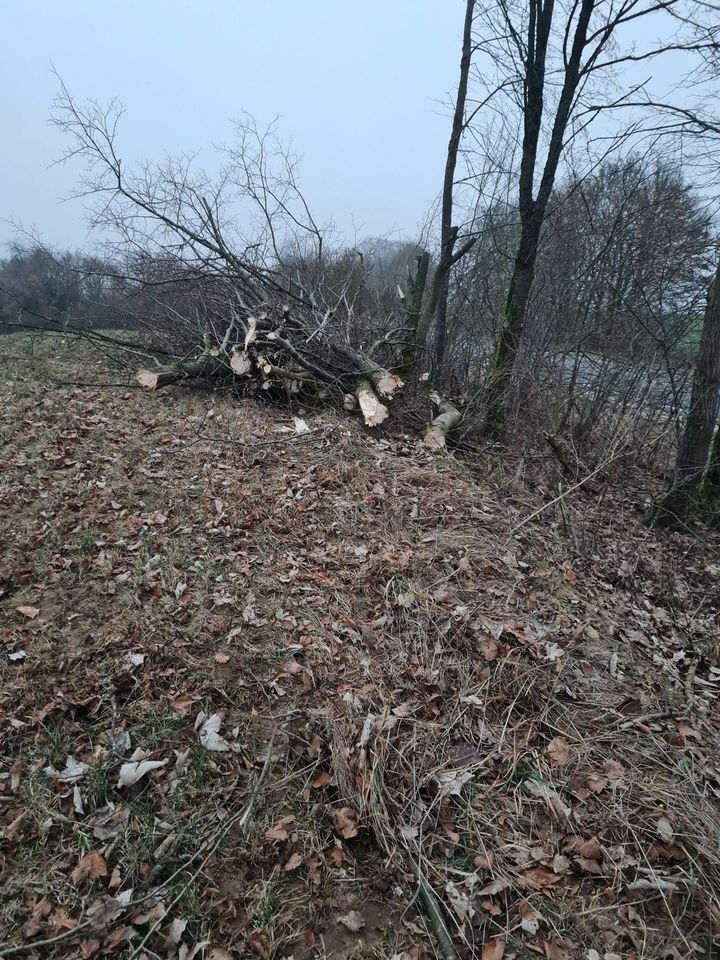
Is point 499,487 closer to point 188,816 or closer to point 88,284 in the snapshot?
point 188,816

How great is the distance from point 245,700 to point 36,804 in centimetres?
100

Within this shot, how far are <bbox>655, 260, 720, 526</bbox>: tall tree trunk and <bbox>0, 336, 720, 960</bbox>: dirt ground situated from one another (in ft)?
3.34

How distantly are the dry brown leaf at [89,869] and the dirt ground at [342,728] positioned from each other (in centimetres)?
2

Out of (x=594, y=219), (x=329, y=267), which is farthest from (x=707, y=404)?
(x=329, y=267)

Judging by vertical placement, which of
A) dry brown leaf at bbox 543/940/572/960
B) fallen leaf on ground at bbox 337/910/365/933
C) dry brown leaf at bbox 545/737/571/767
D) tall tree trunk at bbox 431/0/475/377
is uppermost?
tall tree trunk at bbox 431/0/475/377

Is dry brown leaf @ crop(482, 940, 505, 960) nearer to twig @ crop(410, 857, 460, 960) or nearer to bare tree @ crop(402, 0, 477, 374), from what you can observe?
twig @ crop(410, 857, 460, 960)

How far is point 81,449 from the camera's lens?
539cm

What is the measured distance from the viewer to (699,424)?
18.1 ft

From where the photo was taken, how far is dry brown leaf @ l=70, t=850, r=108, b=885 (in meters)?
2.11

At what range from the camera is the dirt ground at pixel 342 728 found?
2053 millimetres

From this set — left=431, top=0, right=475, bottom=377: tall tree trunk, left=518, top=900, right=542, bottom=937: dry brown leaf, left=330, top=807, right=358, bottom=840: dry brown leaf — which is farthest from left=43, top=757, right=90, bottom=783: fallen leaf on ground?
left=431, top=0, right=475, bottom=377: tall tree trunk

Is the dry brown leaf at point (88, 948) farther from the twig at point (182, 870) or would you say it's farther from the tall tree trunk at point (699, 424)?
the tall tree trunk at point (699, 424)

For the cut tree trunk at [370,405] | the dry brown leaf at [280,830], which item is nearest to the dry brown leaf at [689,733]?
the dry brown leaf at [280,830]

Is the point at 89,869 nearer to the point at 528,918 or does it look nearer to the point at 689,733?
the point at 528,918
